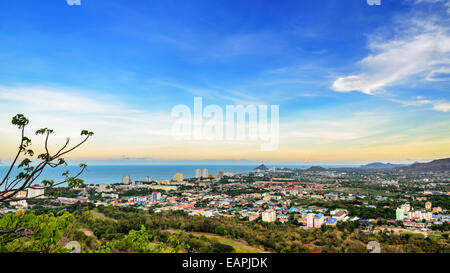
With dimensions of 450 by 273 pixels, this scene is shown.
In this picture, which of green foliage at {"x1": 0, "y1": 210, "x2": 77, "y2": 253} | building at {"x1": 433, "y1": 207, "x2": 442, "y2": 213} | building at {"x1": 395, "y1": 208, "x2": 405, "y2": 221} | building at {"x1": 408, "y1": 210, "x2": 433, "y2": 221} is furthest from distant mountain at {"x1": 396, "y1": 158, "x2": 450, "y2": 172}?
green foliage at {"x1": 0, "y1": 210, "x2": 77, "y2": 253}

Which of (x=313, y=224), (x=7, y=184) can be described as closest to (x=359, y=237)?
(x=313, y=224)

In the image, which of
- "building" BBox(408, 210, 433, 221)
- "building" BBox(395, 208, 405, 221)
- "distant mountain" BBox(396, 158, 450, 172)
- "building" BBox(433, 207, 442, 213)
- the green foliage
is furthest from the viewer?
"distant mountain" BBox(396, 158, 450, 172)

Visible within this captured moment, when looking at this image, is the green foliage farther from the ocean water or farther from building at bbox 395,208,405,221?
building at bbox 395,208,405,221

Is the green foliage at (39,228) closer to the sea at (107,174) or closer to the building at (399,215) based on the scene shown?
the sea at (107,174)

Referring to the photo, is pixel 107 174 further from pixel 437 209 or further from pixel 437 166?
pixel 437 166

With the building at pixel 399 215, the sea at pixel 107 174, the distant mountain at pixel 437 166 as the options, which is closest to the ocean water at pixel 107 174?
the sea at pixel 107 174

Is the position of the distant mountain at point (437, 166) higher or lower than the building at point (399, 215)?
higher

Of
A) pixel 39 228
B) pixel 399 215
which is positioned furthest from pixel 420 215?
pixel 39 228
